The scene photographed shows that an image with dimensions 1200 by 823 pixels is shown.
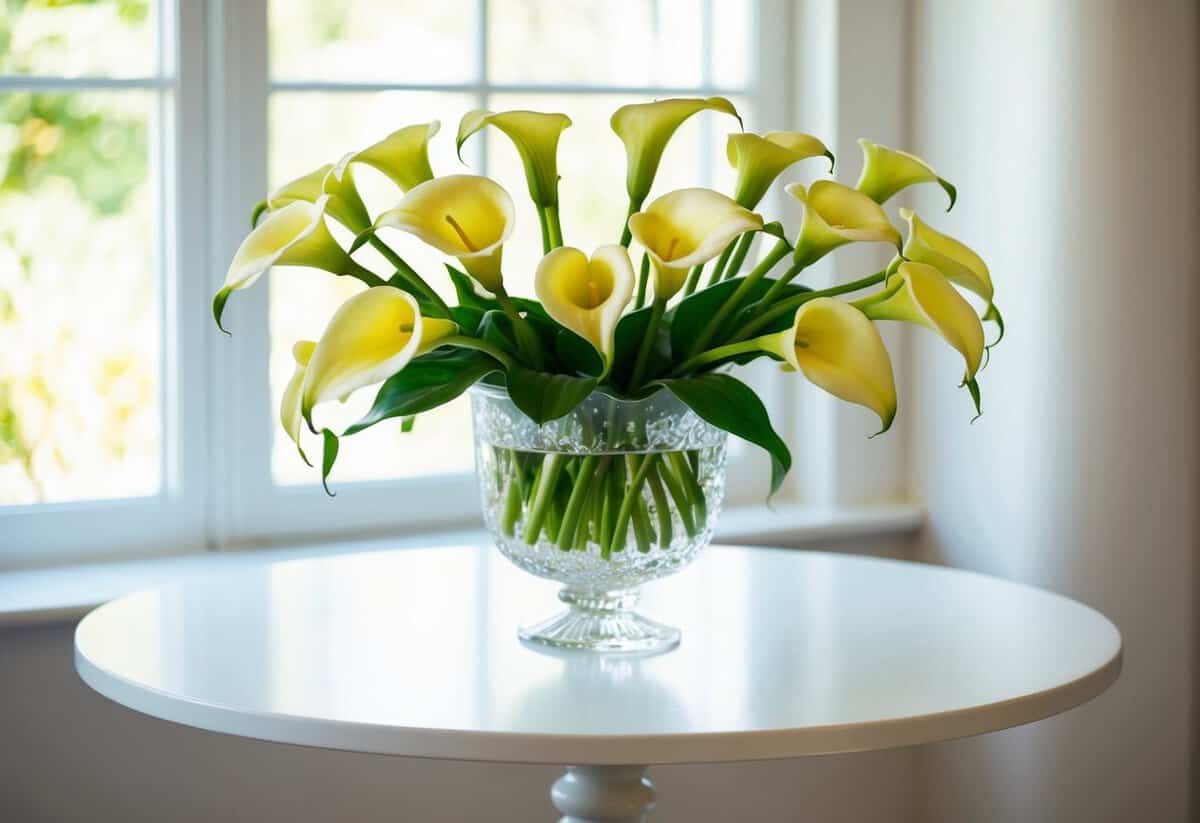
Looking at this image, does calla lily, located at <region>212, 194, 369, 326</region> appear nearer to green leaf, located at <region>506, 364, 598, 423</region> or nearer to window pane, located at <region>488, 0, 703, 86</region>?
green leaf, located at <region>506, 364, 598, 423</region>

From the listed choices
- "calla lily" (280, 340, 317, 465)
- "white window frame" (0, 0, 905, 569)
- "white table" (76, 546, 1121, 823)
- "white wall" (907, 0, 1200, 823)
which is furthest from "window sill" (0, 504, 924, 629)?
"calla lily" (280, 340, 317, 465)

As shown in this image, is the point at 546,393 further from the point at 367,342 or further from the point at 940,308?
the point at 940,308

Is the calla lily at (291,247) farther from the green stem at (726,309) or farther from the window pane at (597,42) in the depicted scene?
the window pane at (597,42)

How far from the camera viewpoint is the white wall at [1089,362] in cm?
178

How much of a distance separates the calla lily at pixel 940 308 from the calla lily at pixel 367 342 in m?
0.32

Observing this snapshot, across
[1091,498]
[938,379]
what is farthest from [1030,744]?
[938,379]

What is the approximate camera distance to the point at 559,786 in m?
1.17

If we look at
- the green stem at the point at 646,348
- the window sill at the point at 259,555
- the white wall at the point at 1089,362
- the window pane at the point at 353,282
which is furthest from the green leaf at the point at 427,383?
the white wall at the point at 1089,362

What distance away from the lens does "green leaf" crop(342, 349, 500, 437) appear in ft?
3.52

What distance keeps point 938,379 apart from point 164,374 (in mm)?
1057

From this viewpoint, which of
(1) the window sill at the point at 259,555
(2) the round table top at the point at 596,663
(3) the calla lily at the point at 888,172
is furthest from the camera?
(1) the window sill at the point at 259,555

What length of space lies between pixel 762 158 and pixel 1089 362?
0.90 meters

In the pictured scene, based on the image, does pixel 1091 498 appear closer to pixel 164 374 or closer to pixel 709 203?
pixel 709 203

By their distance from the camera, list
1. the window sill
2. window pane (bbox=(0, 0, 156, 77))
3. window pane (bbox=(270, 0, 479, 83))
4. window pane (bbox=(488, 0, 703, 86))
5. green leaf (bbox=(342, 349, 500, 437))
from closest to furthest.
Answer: green leaf (bbox=(342, 349, 500, 437)) → the window sill → window pane (bbox=(0, 0, 156, 77)) → window pane (bbox=(270, 0, 479, 83)) → window pane (bbox=(488, 0, 703, 86))
